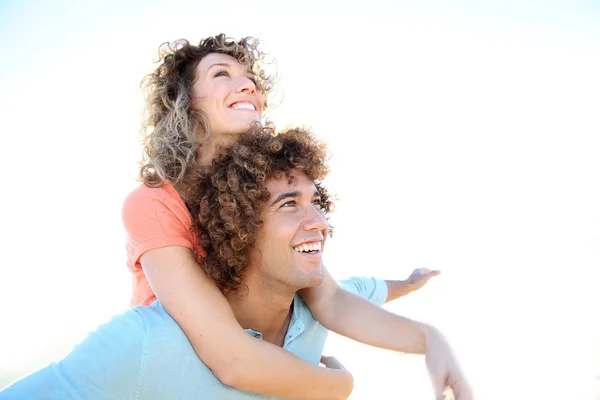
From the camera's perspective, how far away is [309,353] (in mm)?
3307

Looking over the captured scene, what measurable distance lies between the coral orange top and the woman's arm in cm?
6

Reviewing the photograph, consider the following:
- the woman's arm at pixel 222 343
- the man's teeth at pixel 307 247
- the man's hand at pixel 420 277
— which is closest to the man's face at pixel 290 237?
the man's teeth at pixel 307 247

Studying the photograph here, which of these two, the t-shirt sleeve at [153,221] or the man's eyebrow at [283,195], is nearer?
the t-shirt sleeve at [153,221]

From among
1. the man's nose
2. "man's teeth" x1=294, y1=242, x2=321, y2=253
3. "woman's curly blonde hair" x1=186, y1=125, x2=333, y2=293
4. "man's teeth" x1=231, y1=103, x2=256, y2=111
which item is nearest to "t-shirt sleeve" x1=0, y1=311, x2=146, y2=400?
"woman's curly blonde hair" x1=186, y1=125, x2=333, y2=293

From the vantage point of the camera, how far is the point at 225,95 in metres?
3.65

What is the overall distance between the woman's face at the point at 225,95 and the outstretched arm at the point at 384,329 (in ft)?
3.71

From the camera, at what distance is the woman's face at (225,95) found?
3.59 metres

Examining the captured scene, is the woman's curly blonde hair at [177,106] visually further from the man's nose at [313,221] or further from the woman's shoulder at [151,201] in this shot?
the man's nose at [313,221]

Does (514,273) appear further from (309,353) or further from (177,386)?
(177,386)

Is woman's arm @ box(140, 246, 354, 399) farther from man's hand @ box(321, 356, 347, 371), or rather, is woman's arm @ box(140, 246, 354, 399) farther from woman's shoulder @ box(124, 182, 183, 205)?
man's hand @ box(321, 356, 347, 371)

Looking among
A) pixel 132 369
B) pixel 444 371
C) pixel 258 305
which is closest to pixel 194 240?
pixel 258 305

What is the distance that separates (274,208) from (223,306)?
2.09 ft

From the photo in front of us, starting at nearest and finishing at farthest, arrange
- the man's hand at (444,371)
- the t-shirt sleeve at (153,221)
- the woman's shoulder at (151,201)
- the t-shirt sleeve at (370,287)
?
the man's hand at (444,371) → the t-shirt sleeve at (153,221) → the woman's shoulder at (151,201) → the t-shirt sleeve at (370,287)

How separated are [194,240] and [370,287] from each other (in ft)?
6.36
